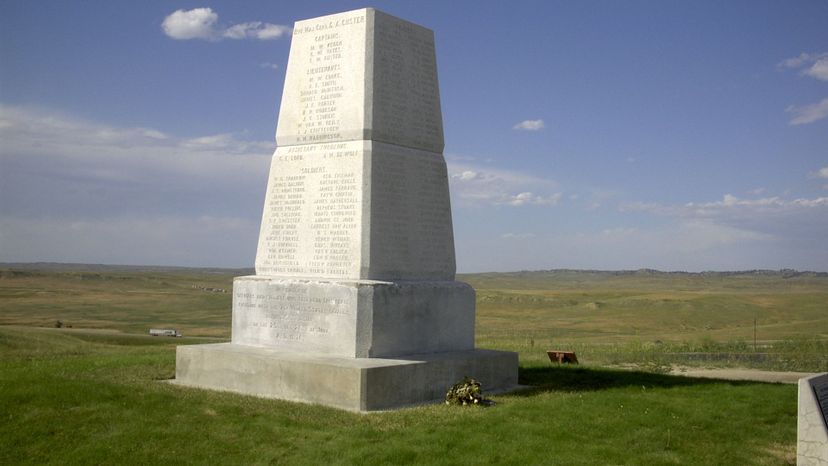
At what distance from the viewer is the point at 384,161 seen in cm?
1148

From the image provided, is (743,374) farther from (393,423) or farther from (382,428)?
(382,428)

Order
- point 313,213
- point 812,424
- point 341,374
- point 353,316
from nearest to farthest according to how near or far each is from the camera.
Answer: point 812,424 < point 341,374 < point 353,316 < point 313,213

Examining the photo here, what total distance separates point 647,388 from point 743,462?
3901 millimetres

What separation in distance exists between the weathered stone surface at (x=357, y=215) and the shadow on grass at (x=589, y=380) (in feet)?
7.38

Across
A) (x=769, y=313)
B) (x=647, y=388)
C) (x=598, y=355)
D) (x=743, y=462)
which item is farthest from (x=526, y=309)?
(x=743, y=462)

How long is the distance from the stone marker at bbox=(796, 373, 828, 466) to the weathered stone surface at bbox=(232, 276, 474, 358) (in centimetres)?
513

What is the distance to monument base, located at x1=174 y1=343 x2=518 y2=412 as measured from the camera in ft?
32.5

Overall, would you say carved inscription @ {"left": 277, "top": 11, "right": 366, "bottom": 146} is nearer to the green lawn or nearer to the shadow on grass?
the green lawn

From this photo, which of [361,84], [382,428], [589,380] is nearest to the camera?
[382,428]

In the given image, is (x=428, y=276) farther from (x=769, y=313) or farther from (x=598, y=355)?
(x=769, y=313)

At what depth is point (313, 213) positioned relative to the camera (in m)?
11.7

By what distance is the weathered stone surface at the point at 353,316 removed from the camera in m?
10.7

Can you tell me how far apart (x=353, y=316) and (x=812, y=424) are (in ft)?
18.1

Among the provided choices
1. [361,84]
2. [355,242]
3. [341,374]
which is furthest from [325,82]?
[341,374]
